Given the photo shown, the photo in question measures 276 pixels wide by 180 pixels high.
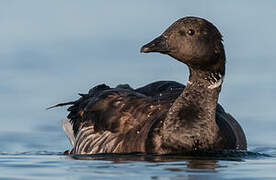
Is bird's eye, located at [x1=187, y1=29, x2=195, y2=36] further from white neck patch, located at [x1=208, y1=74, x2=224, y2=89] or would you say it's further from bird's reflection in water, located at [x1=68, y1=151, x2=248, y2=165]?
bird's reflection in water, located at [x1=68, y1=151, x2=248, y2=165]

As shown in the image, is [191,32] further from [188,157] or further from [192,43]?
[188,157]

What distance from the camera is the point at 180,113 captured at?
1016 centimetres

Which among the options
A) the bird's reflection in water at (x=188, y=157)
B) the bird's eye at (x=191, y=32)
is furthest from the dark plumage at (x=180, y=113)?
the bird's reflection in water at (x=188, y=157)

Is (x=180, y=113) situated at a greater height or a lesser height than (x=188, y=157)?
greater

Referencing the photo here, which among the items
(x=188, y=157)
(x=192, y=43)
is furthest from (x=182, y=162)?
(x=192, y=43)

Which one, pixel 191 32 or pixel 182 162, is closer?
pixel 182 162

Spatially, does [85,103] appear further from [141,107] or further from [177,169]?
[177,169]

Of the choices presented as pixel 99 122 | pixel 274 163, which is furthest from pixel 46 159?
pixel 274 163

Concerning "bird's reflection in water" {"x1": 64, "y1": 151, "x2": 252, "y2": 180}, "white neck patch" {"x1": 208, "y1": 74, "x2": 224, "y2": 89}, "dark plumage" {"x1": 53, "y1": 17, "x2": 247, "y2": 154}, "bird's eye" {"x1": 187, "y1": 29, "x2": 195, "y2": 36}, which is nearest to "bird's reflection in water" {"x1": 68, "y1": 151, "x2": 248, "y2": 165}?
"bird's reflection in water" {"x1": 64, "y1": 151, "x2": 252, "y2": 180}

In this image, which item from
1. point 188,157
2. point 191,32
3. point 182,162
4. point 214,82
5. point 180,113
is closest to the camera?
point 182,162

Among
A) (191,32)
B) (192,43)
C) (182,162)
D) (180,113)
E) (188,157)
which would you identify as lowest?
(182,162)

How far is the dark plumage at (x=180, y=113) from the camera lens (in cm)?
1005

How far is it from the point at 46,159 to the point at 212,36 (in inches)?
106

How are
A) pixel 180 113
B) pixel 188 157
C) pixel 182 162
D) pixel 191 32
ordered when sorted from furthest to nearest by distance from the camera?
pixel 191 32, pixel 180 113, pixel 188 157, pixel 182 162
